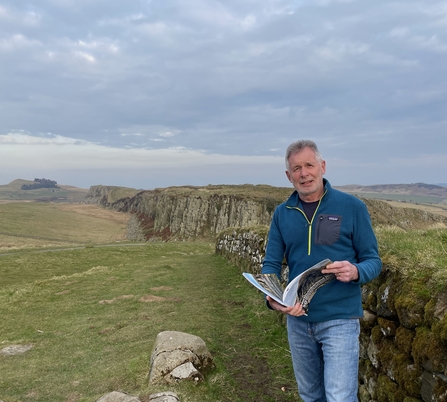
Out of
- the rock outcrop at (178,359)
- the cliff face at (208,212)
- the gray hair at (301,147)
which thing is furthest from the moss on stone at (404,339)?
the cliff face at (208,212)

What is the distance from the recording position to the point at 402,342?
181 inches

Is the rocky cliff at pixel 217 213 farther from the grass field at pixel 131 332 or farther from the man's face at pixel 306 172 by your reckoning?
the man's face at pixel 306 172

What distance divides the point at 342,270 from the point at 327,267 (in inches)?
6.1

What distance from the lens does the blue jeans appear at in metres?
3.67

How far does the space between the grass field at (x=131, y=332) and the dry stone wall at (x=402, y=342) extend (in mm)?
2015

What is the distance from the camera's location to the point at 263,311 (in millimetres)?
11469

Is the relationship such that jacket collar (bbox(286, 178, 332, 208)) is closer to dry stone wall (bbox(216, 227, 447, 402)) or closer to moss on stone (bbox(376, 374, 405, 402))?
dry stone wall (bbox(216, 227, 447, 402))

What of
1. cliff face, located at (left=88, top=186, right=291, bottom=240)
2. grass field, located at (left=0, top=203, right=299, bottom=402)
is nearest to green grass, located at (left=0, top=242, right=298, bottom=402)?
grass field, located at (left=0, top=203, right=299, bottom=402)

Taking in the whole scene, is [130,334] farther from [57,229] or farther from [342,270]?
[57,229]

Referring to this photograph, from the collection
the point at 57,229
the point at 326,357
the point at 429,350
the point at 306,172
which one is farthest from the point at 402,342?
the point at 57,229

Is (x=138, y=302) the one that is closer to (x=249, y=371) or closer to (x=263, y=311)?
(x=263, y=311)

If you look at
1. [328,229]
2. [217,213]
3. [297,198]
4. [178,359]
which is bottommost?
[217,213]

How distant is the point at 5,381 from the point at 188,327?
4.77 meters

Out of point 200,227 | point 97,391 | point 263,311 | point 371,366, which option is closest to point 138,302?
point 263,311
